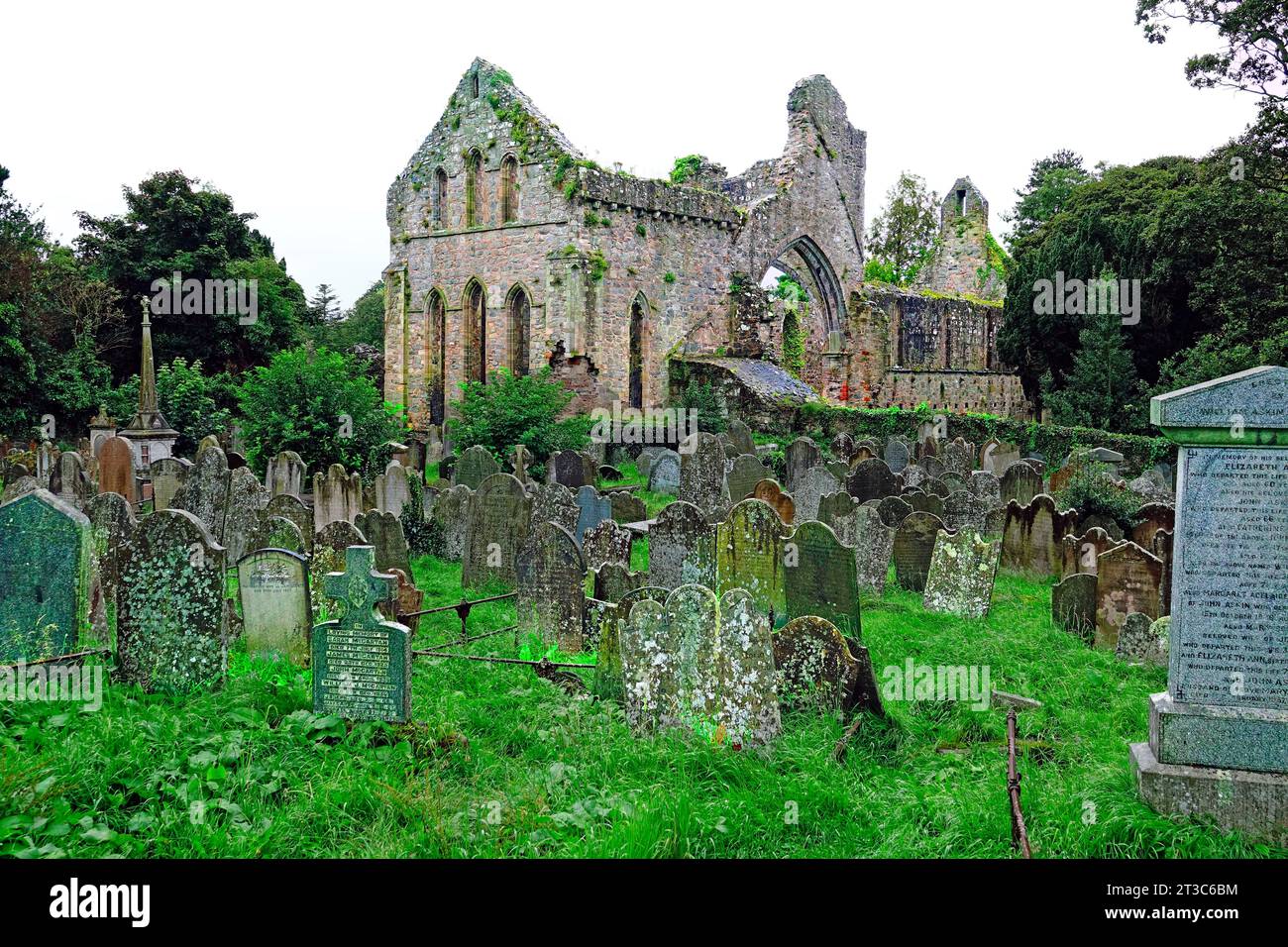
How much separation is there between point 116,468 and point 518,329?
1267cm

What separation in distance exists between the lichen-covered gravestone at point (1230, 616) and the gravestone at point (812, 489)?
7601mm

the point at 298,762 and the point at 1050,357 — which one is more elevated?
the point at 1050,357

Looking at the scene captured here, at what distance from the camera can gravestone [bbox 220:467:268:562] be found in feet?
36.5

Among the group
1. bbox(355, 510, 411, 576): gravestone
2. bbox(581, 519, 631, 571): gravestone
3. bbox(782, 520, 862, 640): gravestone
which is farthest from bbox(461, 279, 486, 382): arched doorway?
bbox(782, 520, 862, 640): gravestone

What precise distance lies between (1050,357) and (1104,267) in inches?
110

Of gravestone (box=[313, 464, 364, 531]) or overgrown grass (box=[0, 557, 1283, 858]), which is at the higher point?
gravestone (box=[313, 464, 364, 531])

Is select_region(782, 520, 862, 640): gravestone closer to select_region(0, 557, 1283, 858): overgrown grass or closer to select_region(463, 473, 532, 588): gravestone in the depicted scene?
select_region(0, 557, 1283, 858): overgrown grass

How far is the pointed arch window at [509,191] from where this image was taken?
2377 centimetres

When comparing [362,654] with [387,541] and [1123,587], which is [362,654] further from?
[1123,587]

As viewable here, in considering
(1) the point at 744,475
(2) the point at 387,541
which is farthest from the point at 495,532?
(1) the point at 744,475

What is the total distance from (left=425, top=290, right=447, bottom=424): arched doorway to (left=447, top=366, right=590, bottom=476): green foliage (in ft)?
23.9

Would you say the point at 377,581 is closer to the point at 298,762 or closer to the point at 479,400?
the point at 298,762

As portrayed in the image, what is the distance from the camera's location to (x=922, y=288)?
36.4m
